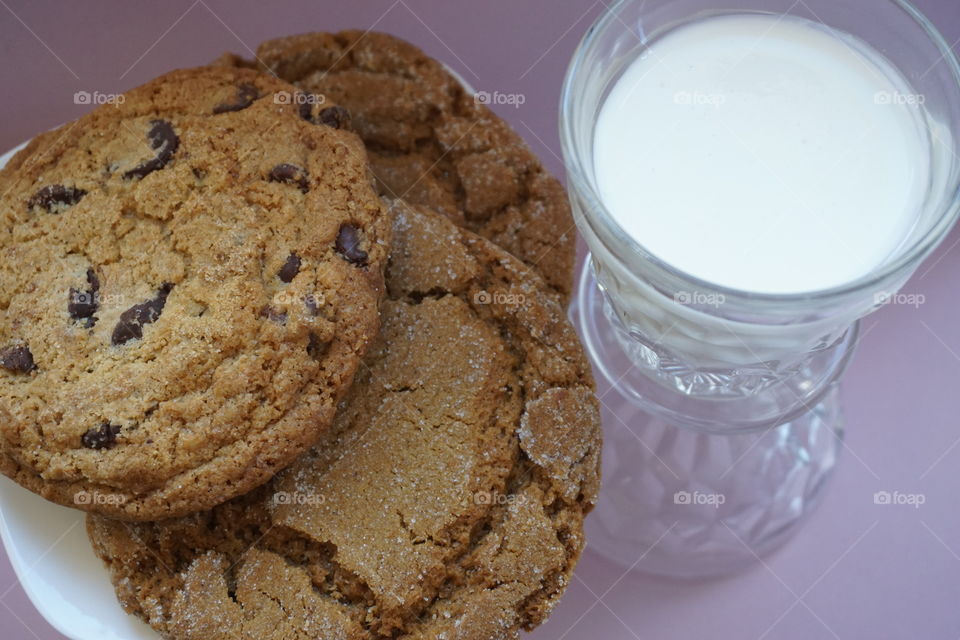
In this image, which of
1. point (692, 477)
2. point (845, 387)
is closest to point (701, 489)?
point (692, 477)

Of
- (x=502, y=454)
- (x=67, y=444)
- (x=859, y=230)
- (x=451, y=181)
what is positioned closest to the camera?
(x=859, y=230)

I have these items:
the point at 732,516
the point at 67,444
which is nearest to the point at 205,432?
the point at 67,444

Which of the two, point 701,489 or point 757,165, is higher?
point 757,165

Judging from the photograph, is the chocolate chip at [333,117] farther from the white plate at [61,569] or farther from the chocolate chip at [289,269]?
the white plate at [61,569]

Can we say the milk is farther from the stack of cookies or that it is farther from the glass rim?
the stack of cookies

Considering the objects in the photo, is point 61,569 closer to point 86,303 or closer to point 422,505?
point 86,303

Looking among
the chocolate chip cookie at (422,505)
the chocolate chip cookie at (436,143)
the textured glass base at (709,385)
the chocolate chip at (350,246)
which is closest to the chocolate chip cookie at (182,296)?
the chocolate chip at (350,246)

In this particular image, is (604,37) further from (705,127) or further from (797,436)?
(797,436)
